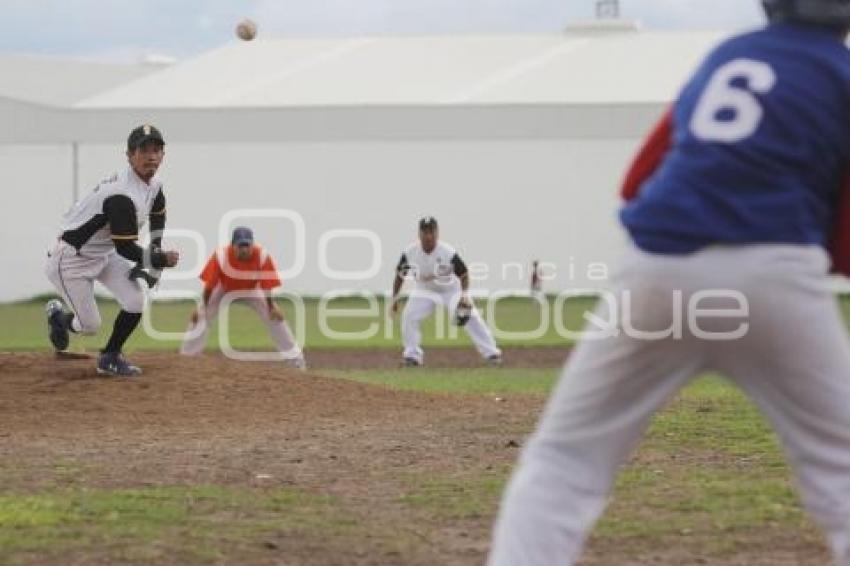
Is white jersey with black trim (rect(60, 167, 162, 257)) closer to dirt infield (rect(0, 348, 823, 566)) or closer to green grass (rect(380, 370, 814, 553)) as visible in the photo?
dirt infield (rect(0, 348, 823, 566))

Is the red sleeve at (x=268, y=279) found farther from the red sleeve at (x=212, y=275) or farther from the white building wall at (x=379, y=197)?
the white building wall at (x=379, y=197)

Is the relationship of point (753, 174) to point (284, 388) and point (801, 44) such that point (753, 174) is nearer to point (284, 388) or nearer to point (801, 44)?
point (801, 44)

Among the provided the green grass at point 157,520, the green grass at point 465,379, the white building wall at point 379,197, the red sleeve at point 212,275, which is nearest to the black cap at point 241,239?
the red sleeve at point 212,275

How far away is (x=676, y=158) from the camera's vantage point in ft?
16.1

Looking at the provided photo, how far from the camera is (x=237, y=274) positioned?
61.2 ft

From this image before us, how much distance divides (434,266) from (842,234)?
16.9 m

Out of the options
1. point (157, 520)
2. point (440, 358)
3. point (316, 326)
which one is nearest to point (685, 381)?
point (157, 520)

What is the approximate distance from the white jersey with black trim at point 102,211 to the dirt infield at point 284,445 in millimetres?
1016

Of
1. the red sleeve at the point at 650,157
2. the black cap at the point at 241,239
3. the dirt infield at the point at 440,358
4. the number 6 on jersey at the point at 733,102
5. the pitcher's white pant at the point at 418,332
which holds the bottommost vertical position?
the dirt infield at the point at 440,358

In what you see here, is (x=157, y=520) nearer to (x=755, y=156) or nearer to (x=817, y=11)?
(x=755, y=156)

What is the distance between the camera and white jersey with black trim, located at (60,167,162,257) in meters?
12.8

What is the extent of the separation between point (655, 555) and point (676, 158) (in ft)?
7.70

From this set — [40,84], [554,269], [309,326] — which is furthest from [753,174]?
[40,84]

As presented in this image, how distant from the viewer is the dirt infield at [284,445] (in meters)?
6.90
